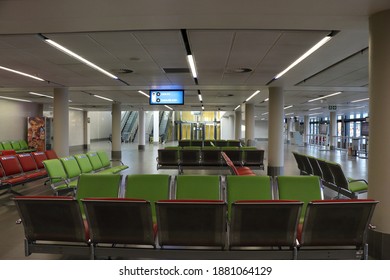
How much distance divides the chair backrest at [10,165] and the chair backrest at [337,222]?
6.53m

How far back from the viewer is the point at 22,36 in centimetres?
464

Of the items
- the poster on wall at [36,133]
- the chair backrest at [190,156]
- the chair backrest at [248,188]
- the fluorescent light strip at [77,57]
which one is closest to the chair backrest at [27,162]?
the fluorescent light strip at [77,57]

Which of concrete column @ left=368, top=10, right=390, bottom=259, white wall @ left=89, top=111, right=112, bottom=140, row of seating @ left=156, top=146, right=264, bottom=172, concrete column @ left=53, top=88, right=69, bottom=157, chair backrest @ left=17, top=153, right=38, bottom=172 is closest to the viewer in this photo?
concrete column @ left=368, top=10, right=390, bottom=259

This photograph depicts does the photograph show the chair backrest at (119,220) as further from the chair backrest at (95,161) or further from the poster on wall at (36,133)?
the poster on wall at (36,133)

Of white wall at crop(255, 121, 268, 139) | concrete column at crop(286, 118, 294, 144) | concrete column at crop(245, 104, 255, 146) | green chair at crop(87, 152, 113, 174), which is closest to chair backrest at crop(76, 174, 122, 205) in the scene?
green chair at crop(87, 152, 113, 174)

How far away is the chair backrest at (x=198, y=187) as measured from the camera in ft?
12.1

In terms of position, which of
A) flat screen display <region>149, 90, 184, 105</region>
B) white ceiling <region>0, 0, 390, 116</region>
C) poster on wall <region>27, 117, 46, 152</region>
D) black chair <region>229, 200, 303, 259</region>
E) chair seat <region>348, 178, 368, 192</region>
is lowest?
chair seat <region>348, 178, 368, 192</region>

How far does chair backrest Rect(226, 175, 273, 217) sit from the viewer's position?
3.61 metres

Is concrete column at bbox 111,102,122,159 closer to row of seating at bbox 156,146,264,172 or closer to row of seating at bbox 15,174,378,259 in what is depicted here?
row of seating at bbox 156,146,264,172

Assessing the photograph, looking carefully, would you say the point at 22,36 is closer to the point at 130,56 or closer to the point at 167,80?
the point at 130,56

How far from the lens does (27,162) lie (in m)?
7.18

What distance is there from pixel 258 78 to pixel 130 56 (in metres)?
4.09

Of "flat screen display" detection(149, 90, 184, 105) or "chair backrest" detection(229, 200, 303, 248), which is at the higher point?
"flat screen display" detection(149, 90, 184, 105)

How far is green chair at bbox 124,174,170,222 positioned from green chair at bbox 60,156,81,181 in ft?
9.35
